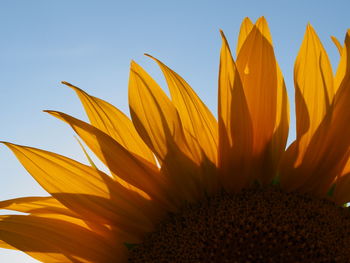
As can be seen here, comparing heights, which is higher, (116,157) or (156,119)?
(156,119)

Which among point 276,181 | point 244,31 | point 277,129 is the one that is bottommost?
point 276,181

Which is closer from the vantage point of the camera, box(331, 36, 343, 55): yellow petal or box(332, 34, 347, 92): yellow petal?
box(332, 34, 347, 92): yellow petal

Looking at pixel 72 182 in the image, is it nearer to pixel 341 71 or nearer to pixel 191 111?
pixel 191 111

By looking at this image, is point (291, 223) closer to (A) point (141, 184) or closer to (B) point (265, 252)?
(B) point (265, 252)

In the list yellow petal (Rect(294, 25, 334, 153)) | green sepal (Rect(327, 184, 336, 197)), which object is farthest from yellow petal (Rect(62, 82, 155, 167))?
green sepal (Rect(327, 184, 336, 197))

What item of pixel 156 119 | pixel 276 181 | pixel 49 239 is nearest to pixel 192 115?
pixel 156 119

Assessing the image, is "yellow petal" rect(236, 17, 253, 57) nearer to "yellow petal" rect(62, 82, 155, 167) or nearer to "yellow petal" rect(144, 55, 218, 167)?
"yellow petal" rect(144, 55, 218, 167)

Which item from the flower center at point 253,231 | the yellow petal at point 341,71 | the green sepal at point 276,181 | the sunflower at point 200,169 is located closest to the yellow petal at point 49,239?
the sunflower at point 200,169
